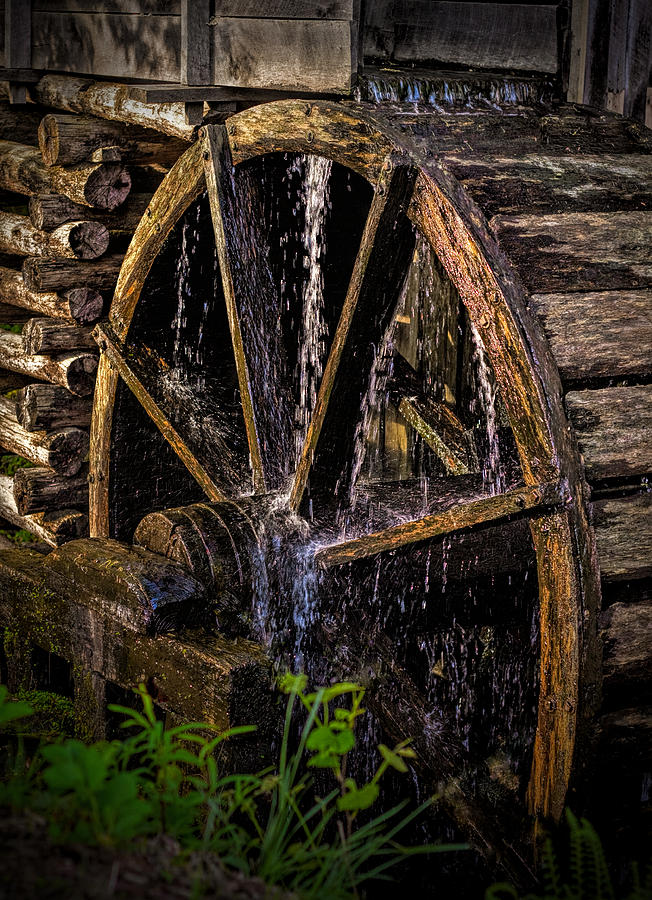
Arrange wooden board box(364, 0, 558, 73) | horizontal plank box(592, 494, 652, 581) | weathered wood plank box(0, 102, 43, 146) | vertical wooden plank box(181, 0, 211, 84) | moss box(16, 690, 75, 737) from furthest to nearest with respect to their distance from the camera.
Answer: weathered wood plank box(0, 102, 43, 146) < vertical wooden plank box(181, 0, 211, 84) < moss box(16, 690, 75, 737) < wooden board box(364, 0, 558, 73) < horizontal plank box(592, 494, 652, 581)

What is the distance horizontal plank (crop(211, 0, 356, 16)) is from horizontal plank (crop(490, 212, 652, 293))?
3.24 ft

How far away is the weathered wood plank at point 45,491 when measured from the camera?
15.4 feet

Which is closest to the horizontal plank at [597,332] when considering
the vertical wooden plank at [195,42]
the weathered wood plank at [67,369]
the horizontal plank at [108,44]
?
the vertical wooden plank at [195,42]

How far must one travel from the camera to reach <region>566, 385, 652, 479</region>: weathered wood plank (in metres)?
2.57

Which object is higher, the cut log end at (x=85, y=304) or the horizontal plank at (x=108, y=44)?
the horizontal plank at (x=108, y=44)

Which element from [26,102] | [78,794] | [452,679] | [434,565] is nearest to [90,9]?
[26,102]

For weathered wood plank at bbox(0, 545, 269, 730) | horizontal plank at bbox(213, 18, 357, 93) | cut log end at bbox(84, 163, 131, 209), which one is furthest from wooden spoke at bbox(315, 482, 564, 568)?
cut log end at bbox(84, 163, 131, 209)

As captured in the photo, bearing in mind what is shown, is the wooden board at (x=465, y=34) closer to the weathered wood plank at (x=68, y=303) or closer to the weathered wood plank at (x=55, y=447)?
the weathered wood plank at (x=68, y=303)

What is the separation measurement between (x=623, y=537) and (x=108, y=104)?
114 inches

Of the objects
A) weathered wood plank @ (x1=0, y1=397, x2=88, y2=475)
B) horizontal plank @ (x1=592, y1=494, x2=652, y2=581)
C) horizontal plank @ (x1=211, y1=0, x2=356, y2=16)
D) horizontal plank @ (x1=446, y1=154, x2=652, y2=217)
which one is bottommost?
weathered wood plank @ (x1=0, y1=397, x2=88, y2=475)

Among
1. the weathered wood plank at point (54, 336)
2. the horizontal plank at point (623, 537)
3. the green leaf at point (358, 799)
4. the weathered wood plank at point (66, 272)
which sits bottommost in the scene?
the green leaf at point (358, 799)

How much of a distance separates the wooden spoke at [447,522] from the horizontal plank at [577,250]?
1.74 feet

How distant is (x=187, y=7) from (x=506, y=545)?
217 centimetres

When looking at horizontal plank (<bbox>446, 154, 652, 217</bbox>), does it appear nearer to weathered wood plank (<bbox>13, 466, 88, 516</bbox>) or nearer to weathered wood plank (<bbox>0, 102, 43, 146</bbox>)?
weathered wood plank (<bbox>13, 466, 88, 516</bbox>)
